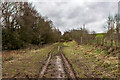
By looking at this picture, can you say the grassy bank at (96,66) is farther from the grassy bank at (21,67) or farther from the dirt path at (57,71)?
the grassy bank at (21,67)

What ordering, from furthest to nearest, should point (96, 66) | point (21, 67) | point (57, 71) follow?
point (96, 66)
point (21, 67)
point (57, 71)

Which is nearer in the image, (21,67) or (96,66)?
(21,67)

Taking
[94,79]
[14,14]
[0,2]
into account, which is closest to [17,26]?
[14,14]

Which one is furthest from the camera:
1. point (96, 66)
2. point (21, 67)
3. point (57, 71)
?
point (96, 66)

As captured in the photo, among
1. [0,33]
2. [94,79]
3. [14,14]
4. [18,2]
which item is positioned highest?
[18,2]

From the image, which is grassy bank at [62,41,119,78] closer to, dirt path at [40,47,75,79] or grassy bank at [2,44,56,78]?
dirt path at [40,47,75,79]

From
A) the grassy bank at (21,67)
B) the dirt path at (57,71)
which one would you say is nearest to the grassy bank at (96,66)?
the dirt path at (57,71)

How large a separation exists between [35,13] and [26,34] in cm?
943

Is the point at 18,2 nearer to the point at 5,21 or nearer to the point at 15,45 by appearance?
the point at 5,21

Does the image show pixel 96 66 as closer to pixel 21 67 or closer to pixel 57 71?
pixel 57 71

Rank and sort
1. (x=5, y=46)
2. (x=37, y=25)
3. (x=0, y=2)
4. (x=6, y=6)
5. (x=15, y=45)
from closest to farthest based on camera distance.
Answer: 1. (x=0, y=2)
2. (x=6, y=6)
3. (x=5, y=46)
4. (x=15, y=45)
5. (x=37, y=25)

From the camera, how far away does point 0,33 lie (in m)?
17.5

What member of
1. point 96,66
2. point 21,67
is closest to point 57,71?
point 21,67

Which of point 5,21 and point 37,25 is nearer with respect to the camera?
point 5,21
